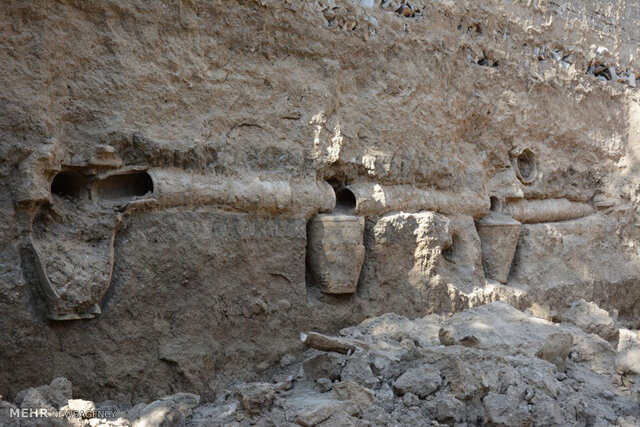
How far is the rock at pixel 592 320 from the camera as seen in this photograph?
415cm

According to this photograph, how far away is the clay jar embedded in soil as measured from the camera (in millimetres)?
3432

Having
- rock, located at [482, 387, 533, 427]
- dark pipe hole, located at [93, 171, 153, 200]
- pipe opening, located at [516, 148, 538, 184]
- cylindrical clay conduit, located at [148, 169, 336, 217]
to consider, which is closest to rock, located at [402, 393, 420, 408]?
rock, located at [482, 387, 533, 427]

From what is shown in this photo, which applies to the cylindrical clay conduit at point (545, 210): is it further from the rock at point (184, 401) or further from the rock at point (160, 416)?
the rock at point (160, 416)

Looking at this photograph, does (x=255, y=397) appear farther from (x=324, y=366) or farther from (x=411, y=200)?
(x=411, y=200)

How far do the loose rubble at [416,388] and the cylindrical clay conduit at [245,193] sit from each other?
0.70 metres

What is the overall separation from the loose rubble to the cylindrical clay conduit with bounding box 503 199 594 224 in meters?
1.37

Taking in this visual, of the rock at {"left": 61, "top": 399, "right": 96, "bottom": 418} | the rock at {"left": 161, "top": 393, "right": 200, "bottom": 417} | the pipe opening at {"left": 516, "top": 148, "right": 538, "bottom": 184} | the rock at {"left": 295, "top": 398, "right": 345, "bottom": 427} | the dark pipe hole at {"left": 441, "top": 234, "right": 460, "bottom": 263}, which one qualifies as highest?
the pipe opening at {"left": 516, "top": 148, "right": 538, "bottom": 184}

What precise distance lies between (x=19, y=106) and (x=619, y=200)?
15.5 ft

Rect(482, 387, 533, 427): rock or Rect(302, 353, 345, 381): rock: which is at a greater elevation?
Rect(482, 387, 533, 427): rock

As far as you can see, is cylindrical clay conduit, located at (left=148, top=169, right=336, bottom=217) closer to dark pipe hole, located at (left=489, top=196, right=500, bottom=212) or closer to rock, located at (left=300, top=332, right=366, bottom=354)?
rock, located at (left=300, top=332, right=366, bottom=354)

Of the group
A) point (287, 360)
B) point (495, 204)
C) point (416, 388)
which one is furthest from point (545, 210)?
point (416, 388)

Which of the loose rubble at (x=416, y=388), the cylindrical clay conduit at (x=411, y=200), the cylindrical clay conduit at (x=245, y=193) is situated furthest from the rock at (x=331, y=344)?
the cylindrical clay conduit at (x=411, y=200)

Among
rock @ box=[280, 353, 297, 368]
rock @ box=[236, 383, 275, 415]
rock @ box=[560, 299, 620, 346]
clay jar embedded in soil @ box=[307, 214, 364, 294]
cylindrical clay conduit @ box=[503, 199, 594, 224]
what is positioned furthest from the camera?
cylindrical clay conduit @ box=[503, 199, 594, 224]

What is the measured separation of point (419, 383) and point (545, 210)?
273cm
